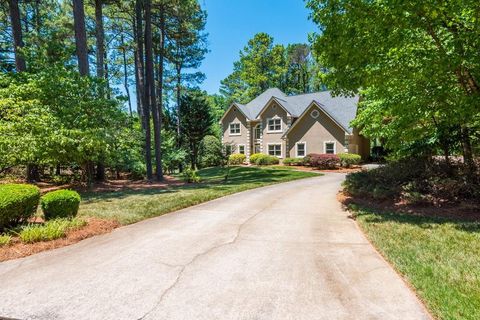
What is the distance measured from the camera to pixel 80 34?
15.0 m

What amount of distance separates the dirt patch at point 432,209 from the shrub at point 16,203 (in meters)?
9.23

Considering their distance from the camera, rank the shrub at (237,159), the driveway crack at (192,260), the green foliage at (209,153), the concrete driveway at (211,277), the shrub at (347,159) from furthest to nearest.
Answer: the shrub at (237,159) < the green foliage at (209,153) < the shrub at (347,159) < the driveway crack at (192,260) < the concrete driveway at (211,277)

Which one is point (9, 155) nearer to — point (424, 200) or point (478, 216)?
point (424, 200)

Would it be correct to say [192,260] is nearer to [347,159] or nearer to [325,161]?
[325,161]

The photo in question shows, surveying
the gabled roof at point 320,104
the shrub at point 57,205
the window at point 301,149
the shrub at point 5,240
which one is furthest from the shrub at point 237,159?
the shrub at point 5,240

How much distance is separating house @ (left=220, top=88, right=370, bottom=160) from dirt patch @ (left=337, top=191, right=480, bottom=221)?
1582cm

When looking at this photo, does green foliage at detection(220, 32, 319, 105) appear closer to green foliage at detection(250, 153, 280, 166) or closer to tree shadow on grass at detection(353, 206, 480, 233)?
green foliage at detection(250, 153, 280, 166)

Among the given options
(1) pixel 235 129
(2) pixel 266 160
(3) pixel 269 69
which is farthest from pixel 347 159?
(3) pixel 269 69

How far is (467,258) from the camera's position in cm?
495

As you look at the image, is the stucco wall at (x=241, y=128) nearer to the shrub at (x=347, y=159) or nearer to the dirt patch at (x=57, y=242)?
the shrub at (x=347, y=159)

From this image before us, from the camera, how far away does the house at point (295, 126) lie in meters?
27.2

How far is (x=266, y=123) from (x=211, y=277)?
94.2 feet

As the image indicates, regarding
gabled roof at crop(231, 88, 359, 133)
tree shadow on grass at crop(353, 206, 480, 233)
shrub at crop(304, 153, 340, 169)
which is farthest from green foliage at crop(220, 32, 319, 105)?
tree shadow on grass at crop(353, 206, 480, 233)

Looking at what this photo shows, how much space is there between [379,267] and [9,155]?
39.3 feet
